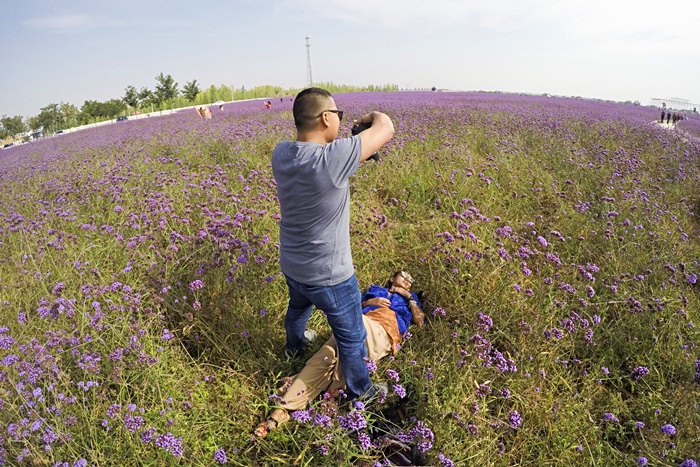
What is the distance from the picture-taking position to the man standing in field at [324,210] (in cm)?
155

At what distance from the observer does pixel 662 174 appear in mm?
5094

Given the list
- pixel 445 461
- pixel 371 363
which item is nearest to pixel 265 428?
pixel 371 363

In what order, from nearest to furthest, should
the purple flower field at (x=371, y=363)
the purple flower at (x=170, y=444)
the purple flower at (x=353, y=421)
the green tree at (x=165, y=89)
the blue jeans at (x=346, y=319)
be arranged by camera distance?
1. the purple flower at (x=170, y=444)
2. the purple flower at (x=353, y=421)
3. the purple flower field at (x=371, y=363)
4. the blue jeans at (x=346, y=319)
5. the green tree at (x=165, y=89)

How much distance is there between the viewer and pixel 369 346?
2176mm

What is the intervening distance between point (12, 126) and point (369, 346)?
6954 centimetres

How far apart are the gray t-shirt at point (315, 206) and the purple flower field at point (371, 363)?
0.65 m

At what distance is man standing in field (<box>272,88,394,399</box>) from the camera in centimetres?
155

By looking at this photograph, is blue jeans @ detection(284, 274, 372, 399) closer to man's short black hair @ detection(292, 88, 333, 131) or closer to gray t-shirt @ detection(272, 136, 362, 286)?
gray t-shirt @ detection(272, 136, 362, 286)

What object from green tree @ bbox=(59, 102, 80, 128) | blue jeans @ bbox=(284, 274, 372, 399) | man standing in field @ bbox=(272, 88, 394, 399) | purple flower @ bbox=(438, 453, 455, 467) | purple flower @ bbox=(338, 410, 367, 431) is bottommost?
purple flower @ bbox=(438, 453, 455, 467)

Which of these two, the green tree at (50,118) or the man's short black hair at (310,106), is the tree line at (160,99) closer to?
the green tree at (50,118)

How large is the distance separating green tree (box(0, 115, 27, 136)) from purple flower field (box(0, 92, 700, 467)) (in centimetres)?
6432

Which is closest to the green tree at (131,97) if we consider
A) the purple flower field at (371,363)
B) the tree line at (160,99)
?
the tree line at (160,99)

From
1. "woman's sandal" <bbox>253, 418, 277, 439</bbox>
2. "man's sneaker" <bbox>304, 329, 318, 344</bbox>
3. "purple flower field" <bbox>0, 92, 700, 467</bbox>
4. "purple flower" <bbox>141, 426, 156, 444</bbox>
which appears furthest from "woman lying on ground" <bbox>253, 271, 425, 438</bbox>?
"purple flower" <bbox>141, 426, 156, 444</bbox>

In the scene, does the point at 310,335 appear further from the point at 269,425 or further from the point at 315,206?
the point at 315,206
